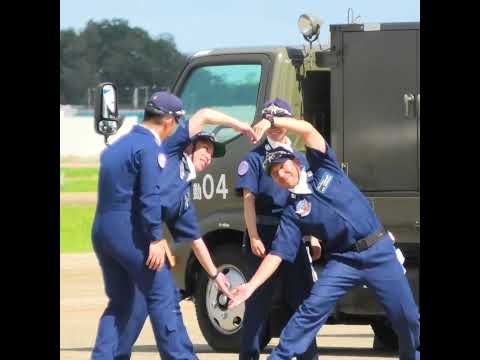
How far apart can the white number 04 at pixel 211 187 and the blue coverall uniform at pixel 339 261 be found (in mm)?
2880

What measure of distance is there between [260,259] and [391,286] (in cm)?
136

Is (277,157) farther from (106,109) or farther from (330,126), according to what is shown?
(330,126)

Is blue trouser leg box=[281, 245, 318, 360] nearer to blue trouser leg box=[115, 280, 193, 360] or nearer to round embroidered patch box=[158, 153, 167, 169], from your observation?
blue trouser leg box=[115, 280, 193, 360]

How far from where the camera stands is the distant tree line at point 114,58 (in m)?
141

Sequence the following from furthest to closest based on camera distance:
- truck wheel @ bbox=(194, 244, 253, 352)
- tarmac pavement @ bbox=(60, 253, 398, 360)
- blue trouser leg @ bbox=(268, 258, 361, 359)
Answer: tarmac pavement @ bbox=(60, 253, 398, 360), truck wheel @ bbox=(194, 244, 253, 352), blue trouser leg @ bbox=(268, 258, 361, 359)

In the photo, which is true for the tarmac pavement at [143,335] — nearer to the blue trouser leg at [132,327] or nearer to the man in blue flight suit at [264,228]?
the man in blue flight suit at [264,228]

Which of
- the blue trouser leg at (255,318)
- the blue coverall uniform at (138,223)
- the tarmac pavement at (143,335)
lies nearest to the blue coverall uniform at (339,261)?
the blue coverall uniform at (138,223)

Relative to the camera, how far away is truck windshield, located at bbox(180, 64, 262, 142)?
1274 cm

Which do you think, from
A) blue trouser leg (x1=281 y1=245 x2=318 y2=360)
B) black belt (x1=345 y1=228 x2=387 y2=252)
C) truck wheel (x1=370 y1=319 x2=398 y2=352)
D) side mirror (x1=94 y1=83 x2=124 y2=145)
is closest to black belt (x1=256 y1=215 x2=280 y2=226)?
blue trouser leg (x1=281 y1=245 x2=318 y2=360)

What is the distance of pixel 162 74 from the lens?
14538 centimetres

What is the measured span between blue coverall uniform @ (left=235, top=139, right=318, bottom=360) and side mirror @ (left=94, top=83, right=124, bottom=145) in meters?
1.62
